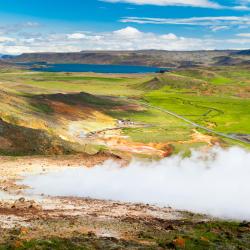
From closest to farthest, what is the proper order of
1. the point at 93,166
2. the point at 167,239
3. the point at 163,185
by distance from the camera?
the point at 167,239, the point at 163,185, the point at 93,166

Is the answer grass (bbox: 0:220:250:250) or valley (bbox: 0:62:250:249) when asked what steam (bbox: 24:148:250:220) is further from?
grass (bbox: 0:220:250:250)

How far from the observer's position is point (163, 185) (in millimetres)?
58656

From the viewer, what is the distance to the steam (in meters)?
49.7

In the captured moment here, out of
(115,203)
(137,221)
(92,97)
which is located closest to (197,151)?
(115,203)

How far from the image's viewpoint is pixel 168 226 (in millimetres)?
39312

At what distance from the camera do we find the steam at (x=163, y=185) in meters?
49.7

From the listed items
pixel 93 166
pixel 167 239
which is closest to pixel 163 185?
pixel 93 166

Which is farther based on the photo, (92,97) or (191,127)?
(92,97)

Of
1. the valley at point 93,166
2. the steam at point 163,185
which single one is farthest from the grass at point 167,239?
the steam at point 163,185

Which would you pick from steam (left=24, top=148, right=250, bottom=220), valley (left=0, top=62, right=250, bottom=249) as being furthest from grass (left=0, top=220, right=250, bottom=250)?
steam (left=24, top=148, right=250, bottom=220)

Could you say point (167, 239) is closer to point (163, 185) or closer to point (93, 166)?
point (163, 185)

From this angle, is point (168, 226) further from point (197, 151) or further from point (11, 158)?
point (197, 151)

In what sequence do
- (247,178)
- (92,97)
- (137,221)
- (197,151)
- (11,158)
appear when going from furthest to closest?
(92,97) → (197,151) → (247,178) → (11,158) → (137,221)

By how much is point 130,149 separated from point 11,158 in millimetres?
32024
